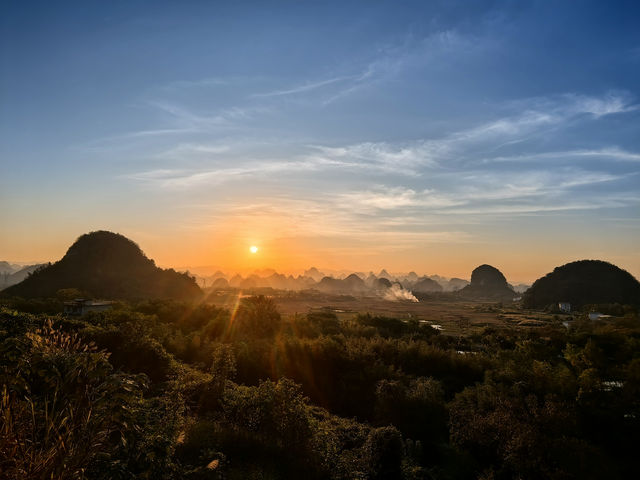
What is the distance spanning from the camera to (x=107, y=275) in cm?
8300

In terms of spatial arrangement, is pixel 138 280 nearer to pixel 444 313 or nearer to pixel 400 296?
pixel 444 313

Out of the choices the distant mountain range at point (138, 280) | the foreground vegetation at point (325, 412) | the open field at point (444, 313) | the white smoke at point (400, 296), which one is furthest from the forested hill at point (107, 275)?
the white smoke at point (400, 296)

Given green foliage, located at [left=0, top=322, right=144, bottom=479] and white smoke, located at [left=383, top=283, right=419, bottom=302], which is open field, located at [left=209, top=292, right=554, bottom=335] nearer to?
white smoke, located at [left=383, top=283, right=419, bottom=302]

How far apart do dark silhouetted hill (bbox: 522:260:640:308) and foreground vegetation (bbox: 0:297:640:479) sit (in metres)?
98.8

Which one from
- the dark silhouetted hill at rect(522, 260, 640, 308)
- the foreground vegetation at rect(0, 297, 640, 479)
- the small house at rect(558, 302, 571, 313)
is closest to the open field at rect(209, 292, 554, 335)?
the small house at rect(558, 302, 571, 313)

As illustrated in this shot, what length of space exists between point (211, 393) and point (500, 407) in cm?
1162

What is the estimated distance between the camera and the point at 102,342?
66.8 feet

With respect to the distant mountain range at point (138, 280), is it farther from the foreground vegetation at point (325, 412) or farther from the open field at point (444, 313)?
the foreground vegetation at point (325, 412)

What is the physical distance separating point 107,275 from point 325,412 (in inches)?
3206

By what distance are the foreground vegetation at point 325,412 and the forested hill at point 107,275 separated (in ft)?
198

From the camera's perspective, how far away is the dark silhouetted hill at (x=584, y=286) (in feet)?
339

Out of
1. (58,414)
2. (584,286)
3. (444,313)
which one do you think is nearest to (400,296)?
(584,286)

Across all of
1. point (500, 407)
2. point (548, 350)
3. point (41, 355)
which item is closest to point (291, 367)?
point (500, 407)

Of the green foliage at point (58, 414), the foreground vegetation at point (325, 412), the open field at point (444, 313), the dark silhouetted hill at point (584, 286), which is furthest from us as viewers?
the dark silhouetted hill at point (584, 286)
